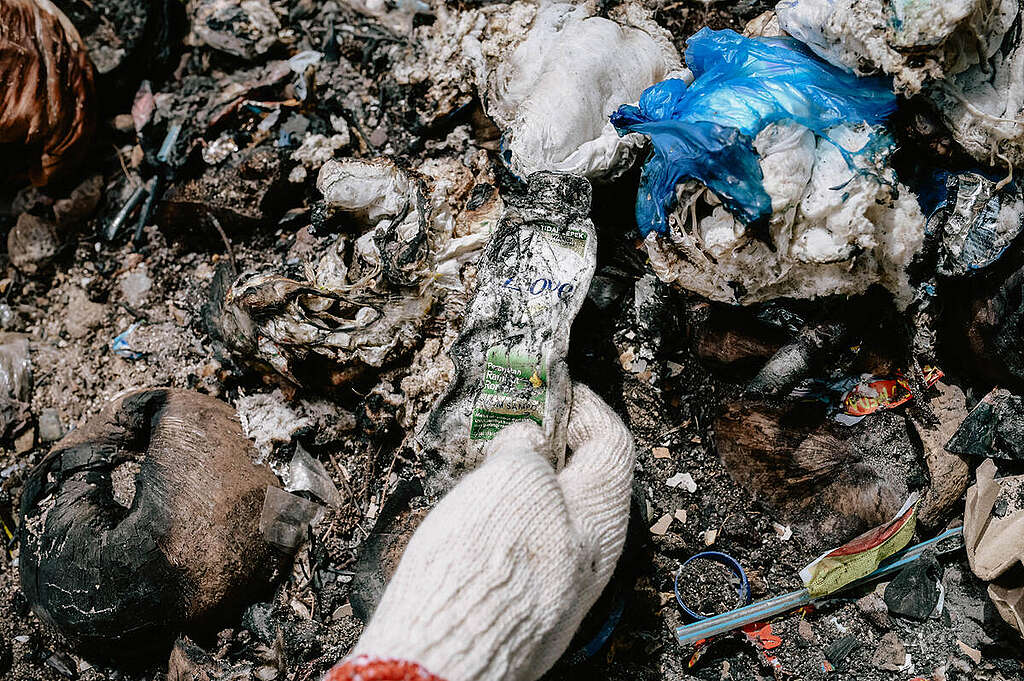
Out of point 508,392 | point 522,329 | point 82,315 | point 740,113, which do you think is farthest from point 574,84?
point 82,315

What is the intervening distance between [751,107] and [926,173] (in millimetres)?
467

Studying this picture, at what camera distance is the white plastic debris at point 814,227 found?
5.14 ft

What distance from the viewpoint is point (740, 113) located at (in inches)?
65.0

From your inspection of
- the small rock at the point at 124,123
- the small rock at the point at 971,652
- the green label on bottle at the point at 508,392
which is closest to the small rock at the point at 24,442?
the small rock at the point at 124,123

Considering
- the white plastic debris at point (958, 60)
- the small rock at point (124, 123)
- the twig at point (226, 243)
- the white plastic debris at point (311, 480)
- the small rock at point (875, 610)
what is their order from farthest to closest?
the small rock at point (124, 123) → the twig at point (226, 243) → the white plastic debris at point (311, 480) → the small rock at point (875, 610) → the white plastic debris at point (958, 60)

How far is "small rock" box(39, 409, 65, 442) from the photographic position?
2414mm

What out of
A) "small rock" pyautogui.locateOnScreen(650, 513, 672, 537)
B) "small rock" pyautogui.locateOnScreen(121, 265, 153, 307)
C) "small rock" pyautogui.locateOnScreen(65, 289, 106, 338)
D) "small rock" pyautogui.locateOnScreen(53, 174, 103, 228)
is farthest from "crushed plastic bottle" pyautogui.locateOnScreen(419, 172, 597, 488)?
"small rock" pyautogui.locateOnScreen(53, 174, 103, 228)

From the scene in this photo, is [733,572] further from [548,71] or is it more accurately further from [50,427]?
[50,427]

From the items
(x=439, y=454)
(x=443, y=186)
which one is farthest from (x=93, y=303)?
(x=439, y=454)

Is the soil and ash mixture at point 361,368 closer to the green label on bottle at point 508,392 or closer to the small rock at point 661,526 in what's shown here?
the small rock at point 661,526

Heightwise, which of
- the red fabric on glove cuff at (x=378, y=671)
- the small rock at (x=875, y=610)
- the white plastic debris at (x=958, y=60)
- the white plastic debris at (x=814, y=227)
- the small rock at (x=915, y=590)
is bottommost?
the small rock at (x=875, y=610)

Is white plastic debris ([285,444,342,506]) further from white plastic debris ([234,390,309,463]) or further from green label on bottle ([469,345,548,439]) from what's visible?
green label on bottle ([469,345,548,439])

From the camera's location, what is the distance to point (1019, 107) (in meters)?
1.58

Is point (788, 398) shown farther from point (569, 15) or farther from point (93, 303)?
point (93, 303)
